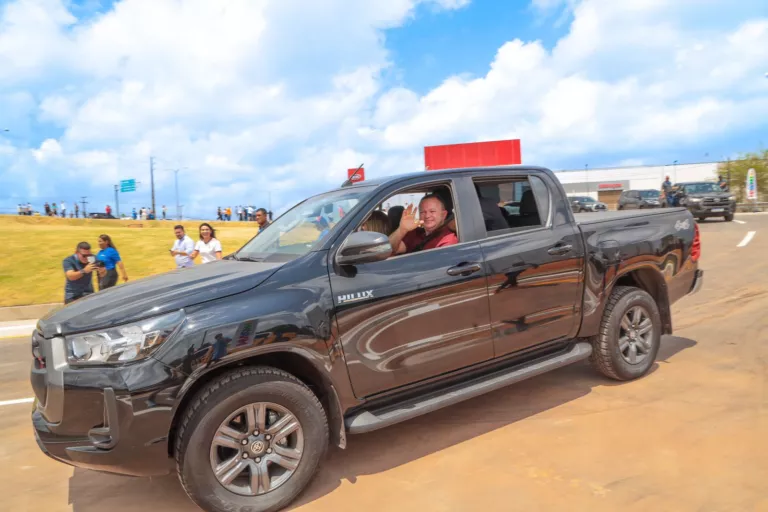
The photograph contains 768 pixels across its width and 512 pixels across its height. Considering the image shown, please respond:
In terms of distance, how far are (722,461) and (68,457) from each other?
12.0ft

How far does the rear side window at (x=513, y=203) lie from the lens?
4.25 meters

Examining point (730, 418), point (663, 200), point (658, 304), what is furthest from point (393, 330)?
point (663, 200)

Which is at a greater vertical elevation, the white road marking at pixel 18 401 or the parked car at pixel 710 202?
the parked car at pixel 710 202

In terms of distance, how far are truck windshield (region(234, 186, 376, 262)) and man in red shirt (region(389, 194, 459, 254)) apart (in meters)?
0.42

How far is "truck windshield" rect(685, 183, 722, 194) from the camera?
79.3ft

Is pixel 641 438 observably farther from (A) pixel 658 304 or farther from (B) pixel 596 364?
(A) pixel 658 304

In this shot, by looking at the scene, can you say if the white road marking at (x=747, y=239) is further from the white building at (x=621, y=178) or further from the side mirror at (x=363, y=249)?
the white building at (x=621, y=178)

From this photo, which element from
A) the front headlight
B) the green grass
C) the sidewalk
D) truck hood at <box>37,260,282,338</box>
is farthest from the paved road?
the green grass

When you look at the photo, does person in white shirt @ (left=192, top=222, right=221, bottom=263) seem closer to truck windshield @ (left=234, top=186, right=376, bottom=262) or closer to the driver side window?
truck windshield @ (left=234, top=186, right=376, bottom=262)

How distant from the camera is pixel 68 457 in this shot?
290 centimetres

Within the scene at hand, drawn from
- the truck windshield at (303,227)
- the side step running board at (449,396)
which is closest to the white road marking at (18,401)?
the truck windshield at (303,227)

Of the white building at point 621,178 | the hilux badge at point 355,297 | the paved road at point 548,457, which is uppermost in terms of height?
the white building at point 621,178

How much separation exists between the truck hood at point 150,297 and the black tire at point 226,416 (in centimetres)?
46

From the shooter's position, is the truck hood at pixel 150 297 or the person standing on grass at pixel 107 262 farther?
the person standing on grass at pixel 107 262
